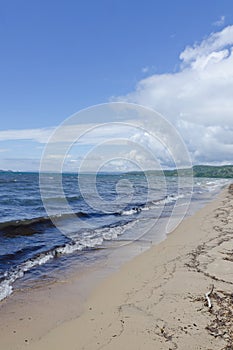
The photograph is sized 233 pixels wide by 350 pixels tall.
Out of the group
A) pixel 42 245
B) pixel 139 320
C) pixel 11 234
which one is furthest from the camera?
pixel 11 234

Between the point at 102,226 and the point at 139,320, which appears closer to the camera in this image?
the point at 139,320

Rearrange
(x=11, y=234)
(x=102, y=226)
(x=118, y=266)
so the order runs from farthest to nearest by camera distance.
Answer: (x=102, y=226), (x=11, y=234), (x=118, y=266)

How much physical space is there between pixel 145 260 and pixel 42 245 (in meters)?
4.64

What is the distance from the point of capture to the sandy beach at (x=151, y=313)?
5.09 m

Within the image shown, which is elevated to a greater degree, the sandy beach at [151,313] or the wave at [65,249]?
the wave at [65,249]

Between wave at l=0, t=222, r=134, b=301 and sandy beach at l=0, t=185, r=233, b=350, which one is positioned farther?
wave at l=0, t=222, r=134, b=301

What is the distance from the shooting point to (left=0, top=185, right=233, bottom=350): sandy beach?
5086 millimetres

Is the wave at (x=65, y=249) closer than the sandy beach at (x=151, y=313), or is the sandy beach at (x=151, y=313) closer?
the sandy beach at (x=151, y=313)

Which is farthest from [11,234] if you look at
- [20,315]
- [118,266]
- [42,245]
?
[20,315]

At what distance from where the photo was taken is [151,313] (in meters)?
6.06

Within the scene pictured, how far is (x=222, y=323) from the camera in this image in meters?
5.46

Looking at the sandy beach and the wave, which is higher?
the wave

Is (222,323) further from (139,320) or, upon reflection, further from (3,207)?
(3,207)

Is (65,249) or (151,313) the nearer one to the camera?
(151,313)
